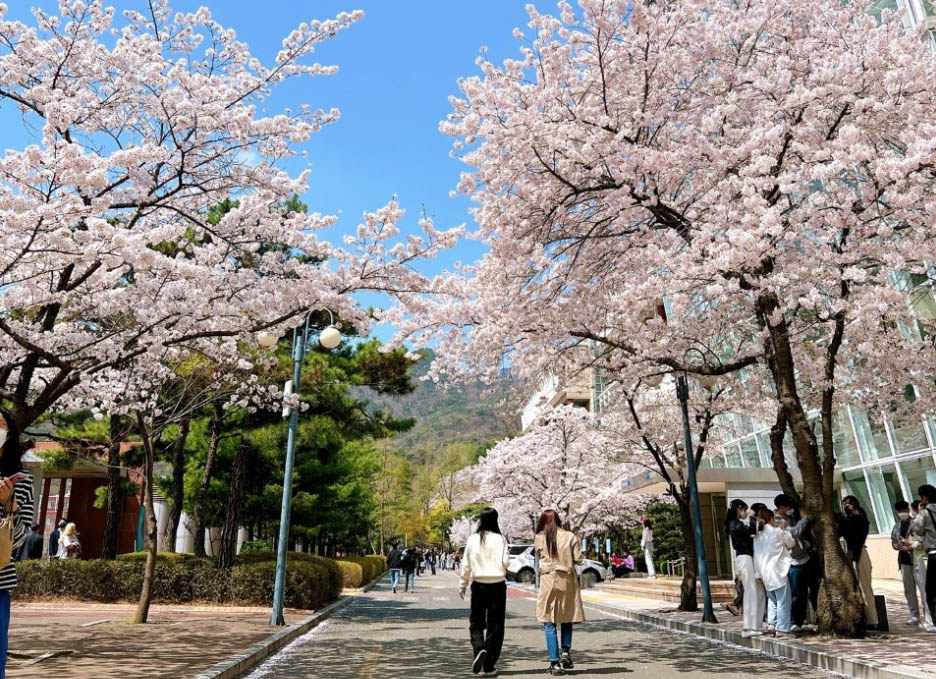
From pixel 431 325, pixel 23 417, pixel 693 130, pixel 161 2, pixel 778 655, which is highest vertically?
pixel 161 2

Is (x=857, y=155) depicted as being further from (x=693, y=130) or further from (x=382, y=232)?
(x=382, y=232)

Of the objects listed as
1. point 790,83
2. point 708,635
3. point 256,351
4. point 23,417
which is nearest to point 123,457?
point 256,351

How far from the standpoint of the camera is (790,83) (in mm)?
10281

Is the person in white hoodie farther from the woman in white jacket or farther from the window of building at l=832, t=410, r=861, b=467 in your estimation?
the window of building at l=832, t=410, r=861, b=467

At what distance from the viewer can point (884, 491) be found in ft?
79.6

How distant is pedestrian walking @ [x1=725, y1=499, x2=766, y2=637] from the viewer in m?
10.6

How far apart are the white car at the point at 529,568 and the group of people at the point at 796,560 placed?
832 inches

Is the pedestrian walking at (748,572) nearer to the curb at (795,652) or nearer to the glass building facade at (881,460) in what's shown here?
the curb at (795,652)

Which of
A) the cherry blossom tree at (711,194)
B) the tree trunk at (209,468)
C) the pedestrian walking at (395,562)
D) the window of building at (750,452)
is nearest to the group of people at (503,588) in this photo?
the cherry blossom tree at (711,194)

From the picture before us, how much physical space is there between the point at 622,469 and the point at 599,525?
587 centimetres

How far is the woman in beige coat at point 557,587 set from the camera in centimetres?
764

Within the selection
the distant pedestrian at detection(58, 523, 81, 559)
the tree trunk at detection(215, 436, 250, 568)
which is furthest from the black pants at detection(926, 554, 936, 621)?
the distant pedestrian at detection(58, 523, 81, 559)

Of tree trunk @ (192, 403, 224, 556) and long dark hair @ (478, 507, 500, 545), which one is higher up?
tree trunk @ (192, 403, 224, 556)

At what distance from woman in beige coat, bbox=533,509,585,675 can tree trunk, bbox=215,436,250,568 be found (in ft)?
37.0
